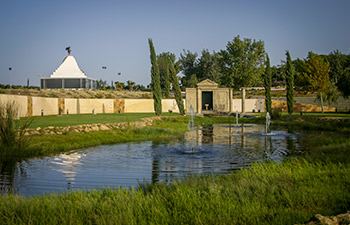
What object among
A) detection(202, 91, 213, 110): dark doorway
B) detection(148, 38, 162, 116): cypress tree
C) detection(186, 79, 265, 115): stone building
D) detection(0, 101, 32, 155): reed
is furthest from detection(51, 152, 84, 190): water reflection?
detection(202, 91, 213, 110): dark doorway

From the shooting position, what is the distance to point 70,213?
450cm

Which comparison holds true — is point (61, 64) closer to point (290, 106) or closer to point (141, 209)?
point (290, 106)

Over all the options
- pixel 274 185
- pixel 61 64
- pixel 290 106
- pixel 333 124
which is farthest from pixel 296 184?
pixel 61 64

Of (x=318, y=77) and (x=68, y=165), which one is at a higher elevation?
(x=318, y=77)

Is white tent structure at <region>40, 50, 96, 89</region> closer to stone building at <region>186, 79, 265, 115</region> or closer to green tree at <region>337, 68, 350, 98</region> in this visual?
stone building at <region>186, 79, 265, 115</region>

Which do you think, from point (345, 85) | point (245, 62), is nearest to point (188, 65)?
point (245, 62)

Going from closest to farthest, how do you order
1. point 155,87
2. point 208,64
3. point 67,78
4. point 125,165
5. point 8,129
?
point 125,165 → point 8,129 → point 155,87 → point 67,78 → point 208,64

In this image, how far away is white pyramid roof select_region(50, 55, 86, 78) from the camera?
2173 inches

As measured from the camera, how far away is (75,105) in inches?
1356

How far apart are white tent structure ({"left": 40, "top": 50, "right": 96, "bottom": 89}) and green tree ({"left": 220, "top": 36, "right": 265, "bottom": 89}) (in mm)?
24276

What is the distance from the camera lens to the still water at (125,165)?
7.52m

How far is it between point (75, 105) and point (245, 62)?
24.7 meters

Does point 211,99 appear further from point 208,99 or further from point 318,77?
point 318,77

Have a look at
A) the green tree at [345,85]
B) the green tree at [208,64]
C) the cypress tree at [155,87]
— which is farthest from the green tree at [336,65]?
the cypress tree at [155,87]
